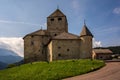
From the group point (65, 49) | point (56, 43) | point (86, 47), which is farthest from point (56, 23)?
point (86, 47)

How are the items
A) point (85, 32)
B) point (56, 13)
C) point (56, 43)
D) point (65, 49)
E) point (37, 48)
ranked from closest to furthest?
point (85, 32) < point (65, 49) < point (56, 43) < point (37, 48) < point (56, 13)

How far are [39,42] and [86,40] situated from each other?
15.1 metres

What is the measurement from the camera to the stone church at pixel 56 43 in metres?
56.4

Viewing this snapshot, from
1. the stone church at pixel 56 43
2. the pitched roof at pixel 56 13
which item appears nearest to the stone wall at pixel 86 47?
the stone church at pixel 56 43

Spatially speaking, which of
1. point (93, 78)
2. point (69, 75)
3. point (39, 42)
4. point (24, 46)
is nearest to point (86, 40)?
point (39, 42)

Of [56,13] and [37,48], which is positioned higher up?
[56,13]

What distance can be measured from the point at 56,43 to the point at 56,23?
13.0m

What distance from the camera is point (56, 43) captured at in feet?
187

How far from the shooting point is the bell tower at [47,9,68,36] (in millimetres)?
68500

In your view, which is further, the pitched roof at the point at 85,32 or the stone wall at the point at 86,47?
the pitched roof at the point at 85,32

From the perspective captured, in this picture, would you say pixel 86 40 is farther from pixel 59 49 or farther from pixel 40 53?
pixel 40 53

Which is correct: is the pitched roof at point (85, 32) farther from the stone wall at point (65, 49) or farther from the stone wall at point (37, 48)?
the stone wall at point (37, 48)

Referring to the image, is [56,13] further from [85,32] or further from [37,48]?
[85,32]

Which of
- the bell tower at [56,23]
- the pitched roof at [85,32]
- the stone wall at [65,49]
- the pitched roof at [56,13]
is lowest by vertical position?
the stone wall at [65,49]
